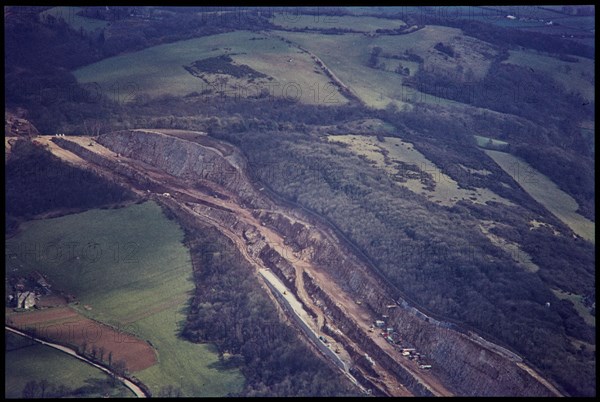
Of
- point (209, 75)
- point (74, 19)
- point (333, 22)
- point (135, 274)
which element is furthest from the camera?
point (74, 19)

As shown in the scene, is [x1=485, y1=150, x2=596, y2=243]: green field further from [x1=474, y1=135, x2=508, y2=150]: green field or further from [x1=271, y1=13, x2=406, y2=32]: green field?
[x1=271, y1=13, x2=406, y2=32]: green field

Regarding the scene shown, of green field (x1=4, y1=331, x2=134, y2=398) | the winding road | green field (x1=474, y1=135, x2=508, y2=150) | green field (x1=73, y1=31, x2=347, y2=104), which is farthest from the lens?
green field (x1=73, y1=31, x2=347, y2=104)

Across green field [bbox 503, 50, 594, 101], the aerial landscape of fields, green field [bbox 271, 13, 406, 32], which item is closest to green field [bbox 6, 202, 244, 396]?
the aerial landscape of fields

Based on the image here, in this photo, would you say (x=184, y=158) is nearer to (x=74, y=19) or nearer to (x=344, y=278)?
(x=344, y=278)

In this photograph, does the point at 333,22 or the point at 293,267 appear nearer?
the point at 293,267

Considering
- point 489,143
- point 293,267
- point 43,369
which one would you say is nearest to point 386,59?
point 489,143

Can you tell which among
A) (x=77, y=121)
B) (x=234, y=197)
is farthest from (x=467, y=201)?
(x=77, y=121)

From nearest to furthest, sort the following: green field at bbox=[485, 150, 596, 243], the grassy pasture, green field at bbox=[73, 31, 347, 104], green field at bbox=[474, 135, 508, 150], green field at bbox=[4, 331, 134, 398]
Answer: green field at bbox=[4, 331, 134, 398] < green field at bbox=[485, 150, 596, 243] < the grassy pasture < green field at bbox=[474, 135, 508, 150] < green field at bbox=[73, 31, 347, 104]

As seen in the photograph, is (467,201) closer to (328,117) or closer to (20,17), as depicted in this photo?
(328,117)
